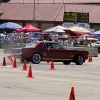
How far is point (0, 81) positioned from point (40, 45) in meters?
11.6

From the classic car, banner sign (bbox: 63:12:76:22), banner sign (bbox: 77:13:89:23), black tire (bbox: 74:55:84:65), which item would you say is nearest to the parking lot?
the classic car

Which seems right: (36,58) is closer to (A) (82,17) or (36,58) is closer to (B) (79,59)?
(B) (79,59)

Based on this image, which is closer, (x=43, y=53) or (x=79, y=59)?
(x=43, y=53)

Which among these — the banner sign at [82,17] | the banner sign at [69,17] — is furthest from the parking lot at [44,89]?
the banner sign at [82,17]

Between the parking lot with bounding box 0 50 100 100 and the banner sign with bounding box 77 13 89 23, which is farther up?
the banner sign with bounding box 77 13 89 23

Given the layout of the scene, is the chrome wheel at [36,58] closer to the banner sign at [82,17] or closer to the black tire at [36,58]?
the black tire at [36,58]

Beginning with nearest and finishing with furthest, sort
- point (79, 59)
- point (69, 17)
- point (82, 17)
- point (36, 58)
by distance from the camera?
point (36, 58) < point (79, 59) < point (69, 17) < point (82, 17)

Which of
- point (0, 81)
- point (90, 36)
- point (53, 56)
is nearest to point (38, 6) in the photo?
point (90, 36)

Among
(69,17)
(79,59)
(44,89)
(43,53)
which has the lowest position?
(44,89)

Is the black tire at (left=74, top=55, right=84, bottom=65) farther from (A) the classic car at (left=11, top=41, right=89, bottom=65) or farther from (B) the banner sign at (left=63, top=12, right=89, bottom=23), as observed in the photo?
(B) the banner sign at (left=63, top=12, right=89, bottom=23)

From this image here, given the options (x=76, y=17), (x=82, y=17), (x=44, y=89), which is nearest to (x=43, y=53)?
(x=44, y=89)

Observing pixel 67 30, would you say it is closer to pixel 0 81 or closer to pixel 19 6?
pixel 19 6

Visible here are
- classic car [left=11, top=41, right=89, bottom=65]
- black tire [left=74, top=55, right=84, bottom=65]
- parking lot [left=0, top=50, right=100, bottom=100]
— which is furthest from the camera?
black tire [left=74, top=55, right=84, bottom=65]

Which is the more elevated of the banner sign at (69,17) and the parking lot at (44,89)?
the banner sign at (69,17)
